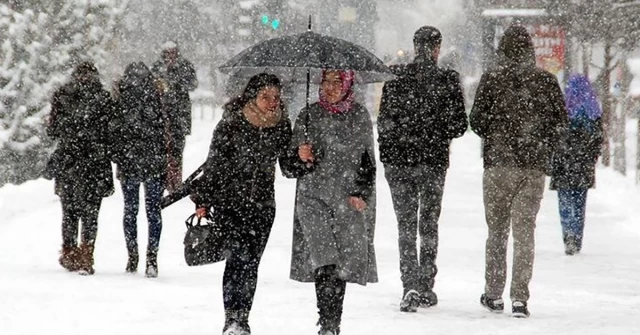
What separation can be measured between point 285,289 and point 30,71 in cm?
1637

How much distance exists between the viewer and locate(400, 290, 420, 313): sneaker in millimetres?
8781

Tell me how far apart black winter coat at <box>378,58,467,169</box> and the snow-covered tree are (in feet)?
56.9

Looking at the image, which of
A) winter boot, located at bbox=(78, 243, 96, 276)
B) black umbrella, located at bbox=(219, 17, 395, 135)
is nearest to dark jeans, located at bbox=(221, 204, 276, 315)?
black umbrella, located at bbox=(219, 17, 395, 135)

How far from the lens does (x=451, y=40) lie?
9550cm

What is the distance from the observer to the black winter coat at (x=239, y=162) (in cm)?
734

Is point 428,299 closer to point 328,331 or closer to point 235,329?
point 328,331

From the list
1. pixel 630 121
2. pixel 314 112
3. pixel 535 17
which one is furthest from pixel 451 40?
pixel 314 112

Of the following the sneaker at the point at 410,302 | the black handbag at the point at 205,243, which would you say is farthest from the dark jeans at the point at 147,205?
the black handbag at the point at 205,243

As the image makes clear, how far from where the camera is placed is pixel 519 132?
339 inches

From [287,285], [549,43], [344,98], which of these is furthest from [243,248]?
[549,43]

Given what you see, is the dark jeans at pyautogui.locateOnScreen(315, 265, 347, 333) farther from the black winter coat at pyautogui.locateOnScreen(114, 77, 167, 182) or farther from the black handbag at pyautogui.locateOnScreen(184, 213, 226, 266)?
the black winter coat at pyautogui.locateOnScreen(114, 77, 167, 182)

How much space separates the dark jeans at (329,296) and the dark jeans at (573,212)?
651 cm

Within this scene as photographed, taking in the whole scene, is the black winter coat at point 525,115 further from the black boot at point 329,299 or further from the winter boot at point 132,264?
the winter boot at point 132,264

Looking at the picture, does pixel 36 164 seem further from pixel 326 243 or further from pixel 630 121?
→ pixel 630 121
